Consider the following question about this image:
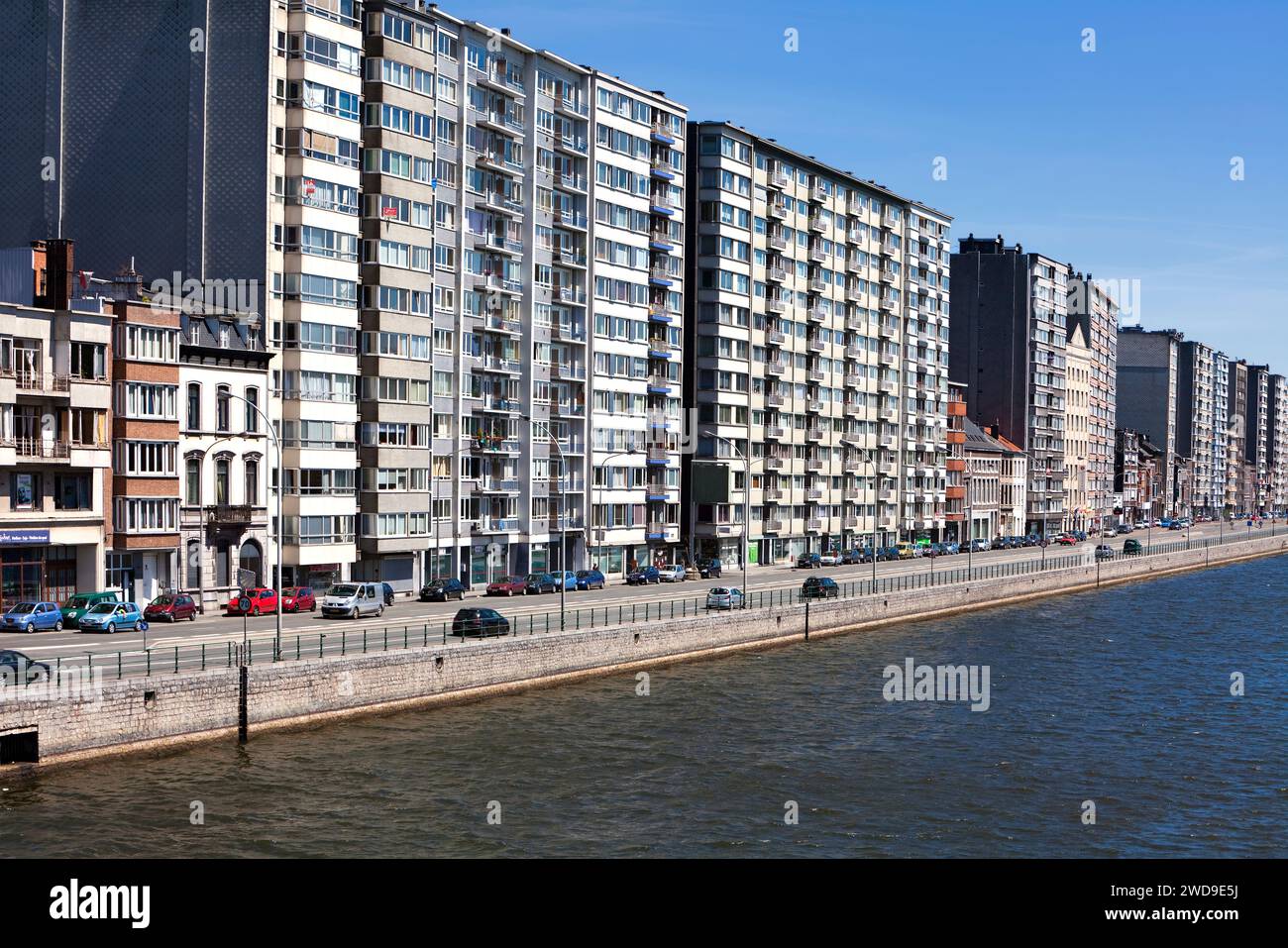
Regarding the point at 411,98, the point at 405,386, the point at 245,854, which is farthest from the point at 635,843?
the point at 411,98

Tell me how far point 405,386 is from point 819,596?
29989mm

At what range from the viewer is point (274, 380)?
269ft

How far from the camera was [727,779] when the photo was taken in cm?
4603

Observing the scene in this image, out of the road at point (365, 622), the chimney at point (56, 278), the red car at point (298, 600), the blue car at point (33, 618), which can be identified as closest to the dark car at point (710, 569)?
the road at point (365, 622)

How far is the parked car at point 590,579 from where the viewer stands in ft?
327

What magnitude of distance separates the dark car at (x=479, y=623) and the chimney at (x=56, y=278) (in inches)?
988

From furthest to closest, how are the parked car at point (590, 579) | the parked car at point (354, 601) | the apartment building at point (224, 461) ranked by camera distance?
1. the parked car at point (590, 579)
2. the apartment building at point (224, 461)
3. the parked car at point (354, 601)

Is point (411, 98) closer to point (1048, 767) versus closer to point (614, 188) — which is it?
point (614, 188)

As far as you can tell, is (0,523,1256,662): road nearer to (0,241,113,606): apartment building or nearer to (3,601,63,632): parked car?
→ (3,601,63,632): parked car

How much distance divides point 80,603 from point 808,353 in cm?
9232

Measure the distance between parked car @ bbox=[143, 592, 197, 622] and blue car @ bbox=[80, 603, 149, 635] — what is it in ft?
12.7

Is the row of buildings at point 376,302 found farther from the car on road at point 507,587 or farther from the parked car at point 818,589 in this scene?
the parked car at point 818,589

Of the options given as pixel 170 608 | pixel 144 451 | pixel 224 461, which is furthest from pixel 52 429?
pixel 224 461
